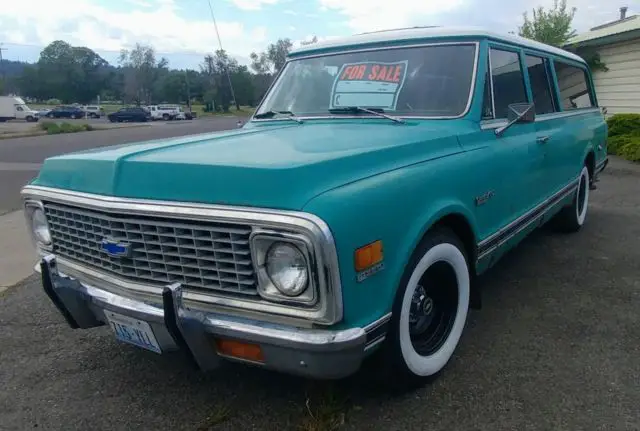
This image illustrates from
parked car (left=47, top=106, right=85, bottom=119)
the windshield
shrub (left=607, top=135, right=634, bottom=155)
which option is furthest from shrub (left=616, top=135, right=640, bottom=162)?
parked car (left=47, top=106, right=85, bottom=119)

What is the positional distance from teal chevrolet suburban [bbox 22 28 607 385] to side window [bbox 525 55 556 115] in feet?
1.81

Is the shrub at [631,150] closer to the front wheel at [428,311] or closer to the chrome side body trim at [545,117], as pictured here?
the chrome side body trim at [545,117]

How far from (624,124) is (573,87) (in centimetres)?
835

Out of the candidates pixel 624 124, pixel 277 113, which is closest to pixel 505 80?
pixel 277 113

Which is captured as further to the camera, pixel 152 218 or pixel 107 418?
pixel 107 418

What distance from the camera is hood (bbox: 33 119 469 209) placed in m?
2.07

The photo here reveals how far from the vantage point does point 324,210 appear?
1.98 meters

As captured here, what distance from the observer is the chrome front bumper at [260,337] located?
202 centimetres

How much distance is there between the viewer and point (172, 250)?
2.26 metres

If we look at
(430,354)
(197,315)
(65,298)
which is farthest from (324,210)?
(65,298)

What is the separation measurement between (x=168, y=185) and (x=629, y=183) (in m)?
8.86

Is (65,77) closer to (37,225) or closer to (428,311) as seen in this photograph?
(37,225)

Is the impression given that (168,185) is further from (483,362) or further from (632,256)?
(632,256)

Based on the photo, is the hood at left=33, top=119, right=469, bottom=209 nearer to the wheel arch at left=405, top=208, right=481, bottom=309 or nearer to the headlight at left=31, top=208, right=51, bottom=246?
the headlight at left=31, top=208, right=51, bottom=246
